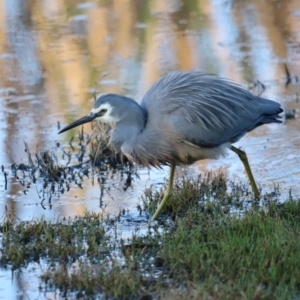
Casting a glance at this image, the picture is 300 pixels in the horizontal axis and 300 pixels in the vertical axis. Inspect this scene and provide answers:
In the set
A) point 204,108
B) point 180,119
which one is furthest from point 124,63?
point 180,119

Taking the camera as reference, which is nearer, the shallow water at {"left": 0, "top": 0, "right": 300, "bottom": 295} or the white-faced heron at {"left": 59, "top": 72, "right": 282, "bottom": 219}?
the white-faced heron at {"left": 59, "top": 72, "right": 282, "bottom": 219}

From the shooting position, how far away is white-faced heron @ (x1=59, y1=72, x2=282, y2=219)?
22.0 ft

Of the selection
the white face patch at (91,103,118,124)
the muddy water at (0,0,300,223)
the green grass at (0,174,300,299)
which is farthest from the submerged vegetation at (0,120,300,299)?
the white face patch at (91,103,118,124)

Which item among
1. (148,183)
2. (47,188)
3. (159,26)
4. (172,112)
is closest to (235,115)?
(172,112)

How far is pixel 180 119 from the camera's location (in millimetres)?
6738

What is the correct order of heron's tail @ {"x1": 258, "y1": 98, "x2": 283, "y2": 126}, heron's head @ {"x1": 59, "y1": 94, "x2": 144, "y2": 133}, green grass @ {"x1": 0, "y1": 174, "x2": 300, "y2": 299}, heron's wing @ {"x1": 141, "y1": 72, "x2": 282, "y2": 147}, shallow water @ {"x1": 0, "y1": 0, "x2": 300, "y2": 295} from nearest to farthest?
green grass @ {"x1": 0, "y1": 174, "x2": 300, "y2": 299}
heron's head @ {"x1": 59, "y1": 94, "x2": 144, "y2": 133}
heron's wing @ {"x1": 141, "y1": 72, "x2": 282, "y2": 147}
heron's tail @ {"x1": 258, "y1": 98, "x2": 283, "y2": 126}
shallow water @ {"x1": 0, "y1": 0, "x2": 300, "y2": 295}

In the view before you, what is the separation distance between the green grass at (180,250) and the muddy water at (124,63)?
0.50 meters

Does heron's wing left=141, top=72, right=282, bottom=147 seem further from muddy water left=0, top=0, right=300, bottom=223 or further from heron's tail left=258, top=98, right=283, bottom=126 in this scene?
muddy water left=0, top=0, right=300, bottom=223

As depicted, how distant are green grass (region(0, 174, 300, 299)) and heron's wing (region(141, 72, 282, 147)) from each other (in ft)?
1.54

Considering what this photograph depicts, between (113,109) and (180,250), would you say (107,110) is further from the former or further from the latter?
(180,250)

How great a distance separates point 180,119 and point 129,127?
15.7 inches

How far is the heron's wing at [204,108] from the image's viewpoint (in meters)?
6.77

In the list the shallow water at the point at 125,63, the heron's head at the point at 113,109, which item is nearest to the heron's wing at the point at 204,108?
the heron's head at the point at 113,109

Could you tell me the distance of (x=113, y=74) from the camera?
452 inches
